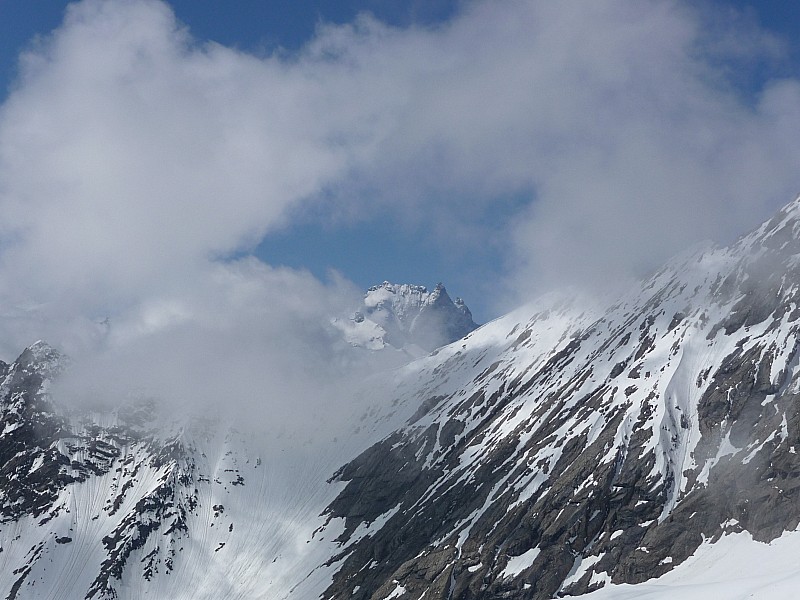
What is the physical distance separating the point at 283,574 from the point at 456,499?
52.8m

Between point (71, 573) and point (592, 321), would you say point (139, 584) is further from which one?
point (592, 321)

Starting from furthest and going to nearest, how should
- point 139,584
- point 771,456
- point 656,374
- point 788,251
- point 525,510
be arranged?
point 139,584 < point 788,251 < point 656,374 < point 525,510 < point 771,456

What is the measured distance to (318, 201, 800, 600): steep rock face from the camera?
3910 inches

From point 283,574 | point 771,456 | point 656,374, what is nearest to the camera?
point 771,456

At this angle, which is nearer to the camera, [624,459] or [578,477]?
[624,459]

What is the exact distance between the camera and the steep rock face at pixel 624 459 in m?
99.3

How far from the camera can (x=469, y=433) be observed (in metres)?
171

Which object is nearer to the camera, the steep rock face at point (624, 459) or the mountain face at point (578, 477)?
the steep rock face at point (624, 459)

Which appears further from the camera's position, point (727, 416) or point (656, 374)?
A: point (656, 374)

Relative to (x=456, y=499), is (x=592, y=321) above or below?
above

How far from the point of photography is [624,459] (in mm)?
113562

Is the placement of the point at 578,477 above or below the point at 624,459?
above

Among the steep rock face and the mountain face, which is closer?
the steep rock face

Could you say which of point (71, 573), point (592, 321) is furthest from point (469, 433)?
point (71, 573)
